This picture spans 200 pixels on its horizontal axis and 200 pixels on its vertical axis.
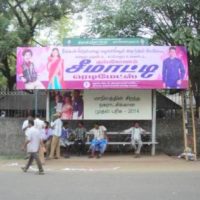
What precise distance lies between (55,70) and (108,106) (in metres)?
2.65

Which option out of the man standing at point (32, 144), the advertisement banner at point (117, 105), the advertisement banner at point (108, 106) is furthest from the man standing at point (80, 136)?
the man standing at point (32, 144)

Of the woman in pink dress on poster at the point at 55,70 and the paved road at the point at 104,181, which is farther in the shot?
the woman in pink dress on poster at the point at 55,70

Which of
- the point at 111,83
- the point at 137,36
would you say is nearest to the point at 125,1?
the point at 137,36

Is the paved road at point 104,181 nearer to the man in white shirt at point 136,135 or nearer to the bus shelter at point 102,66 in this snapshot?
the man in white shirt at point 136,135

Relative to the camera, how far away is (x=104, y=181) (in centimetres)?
1454

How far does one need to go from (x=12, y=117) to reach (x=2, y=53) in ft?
23.3

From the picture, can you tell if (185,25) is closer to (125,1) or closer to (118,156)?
(125,1)

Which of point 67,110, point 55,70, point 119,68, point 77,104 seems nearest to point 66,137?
point 67,110

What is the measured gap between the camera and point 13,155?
75.6ft

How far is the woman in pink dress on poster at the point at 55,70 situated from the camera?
21812 millimetres

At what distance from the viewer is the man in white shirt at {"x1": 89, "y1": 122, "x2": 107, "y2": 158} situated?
22.2 m

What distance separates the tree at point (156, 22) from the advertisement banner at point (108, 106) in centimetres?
239

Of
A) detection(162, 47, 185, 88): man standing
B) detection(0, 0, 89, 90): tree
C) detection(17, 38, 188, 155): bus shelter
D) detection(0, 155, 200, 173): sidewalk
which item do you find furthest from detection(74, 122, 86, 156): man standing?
detection(0, 0, 89, 90): tree

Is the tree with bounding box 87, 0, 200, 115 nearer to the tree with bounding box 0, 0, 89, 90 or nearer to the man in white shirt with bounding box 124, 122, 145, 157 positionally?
the man in white shirt with bounding box 124, 122, 145, 157
